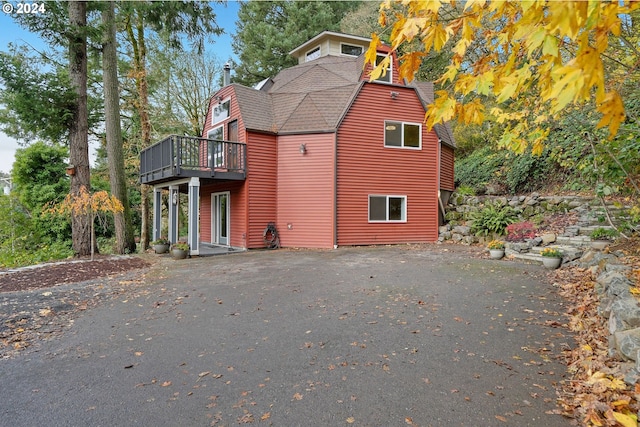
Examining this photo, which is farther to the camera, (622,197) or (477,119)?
(622,197)

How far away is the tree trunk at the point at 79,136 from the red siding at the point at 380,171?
7994mm

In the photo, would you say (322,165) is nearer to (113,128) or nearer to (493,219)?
(493,219)

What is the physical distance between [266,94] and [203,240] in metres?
7.49

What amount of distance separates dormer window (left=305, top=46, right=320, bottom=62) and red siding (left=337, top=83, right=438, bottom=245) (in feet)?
17.7

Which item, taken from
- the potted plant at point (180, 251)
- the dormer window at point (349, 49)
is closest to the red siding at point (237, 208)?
the potted plant at point (180, 251)

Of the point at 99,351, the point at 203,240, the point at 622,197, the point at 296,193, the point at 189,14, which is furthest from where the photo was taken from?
the point at 203,240

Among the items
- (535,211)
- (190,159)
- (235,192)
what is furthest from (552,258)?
(190,159)

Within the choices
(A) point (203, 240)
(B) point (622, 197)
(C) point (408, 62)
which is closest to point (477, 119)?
(C) point (408, 62)

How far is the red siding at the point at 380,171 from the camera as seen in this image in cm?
1209

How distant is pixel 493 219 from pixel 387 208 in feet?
11.9

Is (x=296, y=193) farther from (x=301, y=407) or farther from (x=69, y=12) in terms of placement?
(x=301, y=407)

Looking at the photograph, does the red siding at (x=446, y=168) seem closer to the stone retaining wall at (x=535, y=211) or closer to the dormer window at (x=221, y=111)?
the stone retaining wall at (x=535, y=211)

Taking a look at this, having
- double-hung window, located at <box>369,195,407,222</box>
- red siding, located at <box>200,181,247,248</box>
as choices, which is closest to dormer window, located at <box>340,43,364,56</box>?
double-hung window, located at <box>369,195,407,222</box>

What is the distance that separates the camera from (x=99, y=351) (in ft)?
11.4
